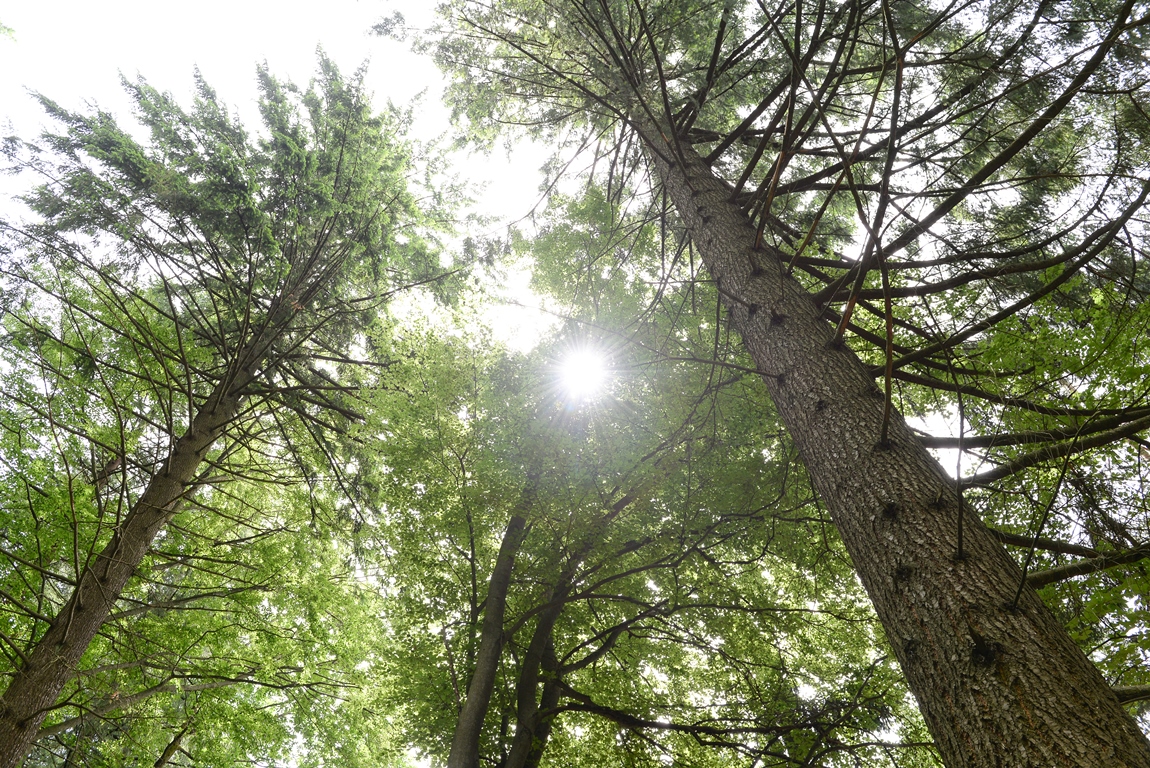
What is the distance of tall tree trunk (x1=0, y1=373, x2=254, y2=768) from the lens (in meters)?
3.05

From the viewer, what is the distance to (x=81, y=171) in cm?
562

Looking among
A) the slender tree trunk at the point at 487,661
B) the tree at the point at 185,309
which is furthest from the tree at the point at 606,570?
the tree at the point at 185,309

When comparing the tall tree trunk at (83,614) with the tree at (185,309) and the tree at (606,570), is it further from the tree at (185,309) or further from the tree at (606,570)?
the tree at (606,570)

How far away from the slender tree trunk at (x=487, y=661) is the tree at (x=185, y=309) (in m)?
1.62

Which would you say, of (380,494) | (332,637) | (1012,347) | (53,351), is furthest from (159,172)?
(1012,347)

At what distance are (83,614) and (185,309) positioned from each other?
3.64 metres

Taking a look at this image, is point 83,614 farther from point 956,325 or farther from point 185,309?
point 956,325

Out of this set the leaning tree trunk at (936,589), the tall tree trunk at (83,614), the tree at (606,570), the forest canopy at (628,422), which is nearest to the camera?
the leaning tree trunk at (936,589)

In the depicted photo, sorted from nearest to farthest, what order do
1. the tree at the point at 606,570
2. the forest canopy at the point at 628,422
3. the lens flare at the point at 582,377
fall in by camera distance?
the forest canopy at the point at 628,422, the tree at the point at 606,570, the lens flare at the point at 582,377

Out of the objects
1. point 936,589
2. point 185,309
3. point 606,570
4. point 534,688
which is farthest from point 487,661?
point 185,309

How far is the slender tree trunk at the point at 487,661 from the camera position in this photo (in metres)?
4.10

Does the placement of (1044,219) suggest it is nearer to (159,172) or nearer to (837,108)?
(837,108)

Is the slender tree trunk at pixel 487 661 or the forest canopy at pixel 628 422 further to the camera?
the slender tree trunk at pixel 487 661

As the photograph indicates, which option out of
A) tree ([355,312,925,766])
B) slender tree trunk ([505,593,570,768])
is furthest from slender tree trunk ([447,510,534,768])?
slender tree trunk ([505,593,570,768])
